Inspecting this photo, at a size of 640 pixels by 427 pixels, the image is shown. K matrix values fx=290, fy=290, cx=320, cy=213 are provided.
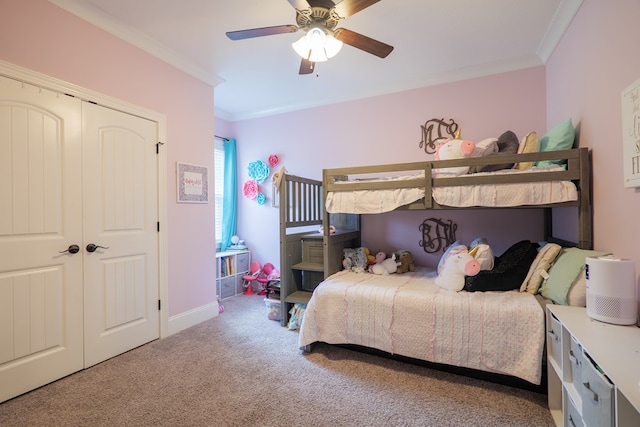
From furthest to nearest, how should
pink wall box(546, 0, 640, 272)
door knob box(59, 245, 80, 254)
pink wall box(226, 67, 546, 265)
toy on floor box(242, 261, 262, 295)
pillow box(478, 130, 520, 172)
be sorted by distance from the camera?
toy on floor box(242, 261, 262, 295) → pink wall box(226, 67, 546, 265) → pillow box(478, 130, 520, 172) → door knob box(59, 245, 80, 254) → pink wall box(546, 0, 640, 272)

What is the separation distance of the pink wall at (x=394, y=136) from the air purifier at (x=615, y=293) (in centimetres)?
169

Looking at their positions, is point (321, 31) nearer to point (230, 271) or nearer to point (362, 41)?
point (362, 41)

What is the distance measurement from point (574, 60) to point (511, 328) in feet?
6.42

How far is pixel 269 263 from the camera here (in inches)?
165

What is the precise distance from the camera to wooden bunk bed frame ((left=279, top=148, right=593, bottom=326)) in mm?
1931

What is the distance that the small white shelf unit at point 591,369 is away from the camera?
2.97ft

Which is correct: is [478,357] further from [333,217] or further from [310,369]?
[333,217]

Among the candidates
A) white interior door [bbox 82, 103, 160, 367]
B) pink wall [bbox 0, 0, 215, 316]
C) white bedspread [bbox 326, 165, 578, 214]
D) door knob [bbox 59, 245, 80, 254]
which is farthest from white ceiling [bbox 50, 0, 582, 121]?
door knob [bbox 59, 245, 80, 254]

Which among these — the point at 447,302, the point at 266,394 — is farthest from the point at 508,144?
the point at 266,394

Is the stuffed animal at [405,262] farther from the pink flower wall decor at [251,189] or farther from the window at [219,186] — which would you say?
the window at [219,186]

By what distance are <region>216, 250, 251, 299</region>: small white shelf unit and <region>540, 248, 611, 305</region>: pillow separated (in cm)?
341

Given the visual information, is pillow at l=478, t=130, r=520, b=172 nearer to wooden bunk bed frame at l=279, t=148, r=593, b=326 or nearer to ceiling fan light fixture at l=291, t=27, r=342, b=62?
wooden bunk bed frame at l=279, t=148, r=593, b=326

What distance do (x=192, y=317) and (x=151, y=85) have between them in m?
2.24

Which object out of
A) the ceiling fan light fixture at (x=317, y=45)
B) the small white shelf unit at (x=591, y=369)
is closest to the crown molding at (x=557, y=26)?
the ceiling fan light fixture at (x=317, y=45)
